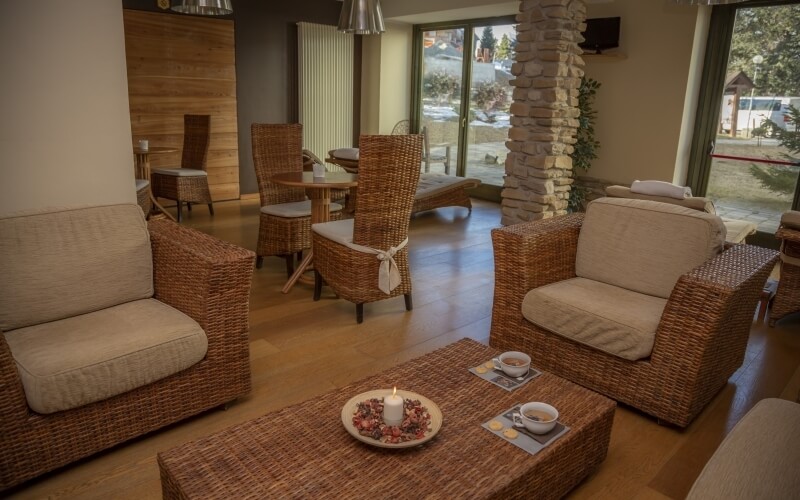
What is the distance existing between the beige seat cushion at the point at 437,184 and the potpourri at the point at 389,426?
4267 millimetres

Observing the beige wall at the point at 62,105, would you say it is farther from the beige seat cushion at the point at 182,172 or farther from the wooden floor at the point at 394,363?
the beige seat cushion at the point at 182,172

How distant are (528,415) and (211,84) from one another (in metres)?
5.77

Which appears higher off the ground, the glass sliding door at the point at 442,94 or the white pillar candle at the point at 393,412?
the glass sliding door at the point at 442,94

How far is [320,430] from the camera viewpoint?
1.66 m

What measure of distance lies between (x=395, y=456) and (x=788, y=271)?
2.99 metres

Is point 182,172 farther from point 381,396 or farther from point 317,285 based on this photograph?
point 381,396

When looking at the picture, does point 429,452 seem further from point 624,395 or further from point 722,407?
point 722,407

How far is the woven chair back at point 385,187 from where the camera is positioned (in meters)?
3.04

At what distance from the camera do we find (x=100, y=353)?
1912mm

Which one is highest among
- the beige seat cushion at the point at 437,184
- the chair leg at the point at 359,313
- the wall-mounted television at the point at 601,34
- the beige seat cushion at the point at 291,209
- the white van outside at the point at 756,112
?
the wall-mounted television at the point at 601,34

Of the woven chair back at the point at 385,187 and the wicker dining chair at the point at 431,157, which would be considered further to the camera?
the wicker dining chair at the point at 431,157

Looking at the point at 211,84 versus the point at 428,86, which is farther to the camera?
the point at 428,86

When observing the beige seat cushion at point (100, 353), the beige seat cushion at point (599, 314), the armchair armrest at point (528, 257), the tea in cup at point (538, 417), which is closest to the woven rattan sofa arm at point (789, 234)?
the beige seat cushion at point (599, 314)

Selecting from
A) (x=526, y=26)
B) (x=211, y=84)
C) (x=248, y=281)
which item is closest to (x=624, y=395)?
(x=248, y=281)
